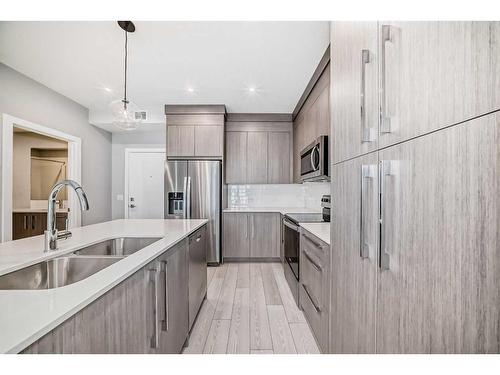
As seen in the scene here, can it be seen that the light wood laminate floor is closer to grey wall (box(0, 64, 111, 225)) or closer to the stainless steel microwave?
the stainless steel microwave

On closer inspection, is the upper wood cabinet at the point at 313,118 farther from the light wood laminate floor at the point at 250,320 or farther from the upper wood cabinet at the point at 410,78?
the light wood laminate floor at the point at 250,320

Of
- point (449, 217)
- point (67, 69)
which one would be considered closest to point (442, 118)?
point (449, 217)

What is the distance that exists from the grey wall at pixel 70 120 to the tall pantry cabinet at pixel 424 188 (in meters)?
3.72

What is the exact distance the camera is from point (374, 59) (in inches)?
38.6

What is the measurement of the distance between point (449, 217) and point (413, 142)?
0.82 ft

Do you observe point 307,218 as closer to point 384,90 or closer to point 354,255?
point 354,255

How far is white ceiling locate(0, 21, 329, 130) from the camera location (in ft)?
7.04

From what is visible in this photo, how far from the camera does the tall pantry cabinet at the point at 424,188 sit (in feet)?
1.75

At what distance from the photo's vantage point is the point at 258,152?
439 centimetres

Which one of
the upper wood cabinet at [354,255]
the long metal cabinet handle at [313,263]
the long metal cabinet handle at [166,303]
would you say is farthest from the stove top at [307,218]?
the long metal cabinet handle at [166,303]

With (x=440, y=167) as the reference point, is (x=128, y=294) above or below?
below

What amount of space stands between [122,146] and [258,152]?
2907mm

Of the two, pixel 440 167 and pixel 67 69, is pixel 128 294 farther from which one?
pixel 67 69
